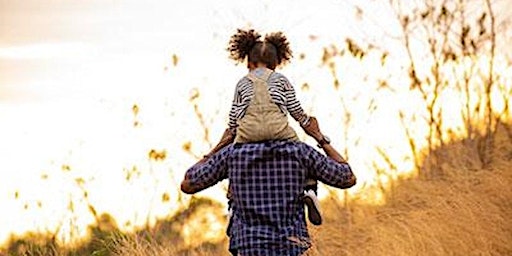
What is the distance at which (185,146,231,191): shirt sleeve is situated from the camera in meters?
5.02

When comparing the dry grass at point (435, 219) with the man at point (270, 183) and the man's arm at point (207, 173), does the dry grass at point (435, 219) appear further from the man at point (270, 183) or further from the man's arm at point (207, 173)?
the man's arm at point (207, 173)

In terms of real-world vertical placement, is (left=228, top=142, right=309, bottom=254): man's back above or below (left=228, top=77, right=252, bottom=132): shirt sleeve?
below

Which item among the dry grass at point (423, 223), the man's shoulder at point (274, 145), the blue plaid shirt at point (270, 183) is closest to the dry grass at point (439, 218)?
the dry grass at point (423, 223)

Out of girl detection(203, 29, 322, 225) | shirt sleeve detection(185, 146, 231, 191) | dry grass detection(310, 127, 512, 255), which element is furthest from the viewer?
dry grass detection(310, 127, 512, 255)

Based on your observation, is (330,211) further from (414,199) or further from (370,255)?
(370,255)

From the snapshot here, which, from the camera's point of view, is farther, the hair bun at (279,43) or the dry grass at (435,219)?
the dry grass at (435,219)

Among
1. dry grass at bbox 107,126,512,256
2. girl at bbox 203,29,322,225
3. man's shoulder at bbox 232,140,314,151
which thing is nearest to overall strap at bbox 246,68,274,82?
girl at bbox 203,29,322,225

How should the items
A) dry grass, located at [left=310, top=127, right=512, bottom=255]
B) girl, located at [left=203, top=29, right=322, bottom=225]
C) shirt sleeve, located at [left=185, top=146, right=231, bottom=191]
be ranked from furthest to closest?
dry grass, located at [left=310, top=127, right=512, bottom=255], shirt sleeve, located at [left=185, top=146, right=231, bottom=191], girl, located at [left=203, top=29, right=322, bottom=225]

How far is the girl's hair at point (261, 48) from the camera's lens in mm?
5090

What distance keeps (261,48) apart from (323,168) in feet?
1.98

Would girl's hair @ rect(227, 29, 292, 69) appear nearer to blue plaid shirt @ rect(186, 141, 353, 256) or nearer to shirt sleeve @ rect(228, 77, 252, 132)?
shirt sleeve @ rect(228, 77, 252, 132)

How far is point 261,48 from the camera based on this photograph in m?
5.11

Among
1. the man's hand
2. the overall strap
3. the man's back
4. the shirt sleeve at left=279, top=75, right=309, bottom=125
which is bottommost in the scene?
the man's back

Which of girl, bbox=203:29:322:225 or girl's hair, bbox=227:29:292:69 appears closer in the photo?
girl, bbox=203:29:322:225
